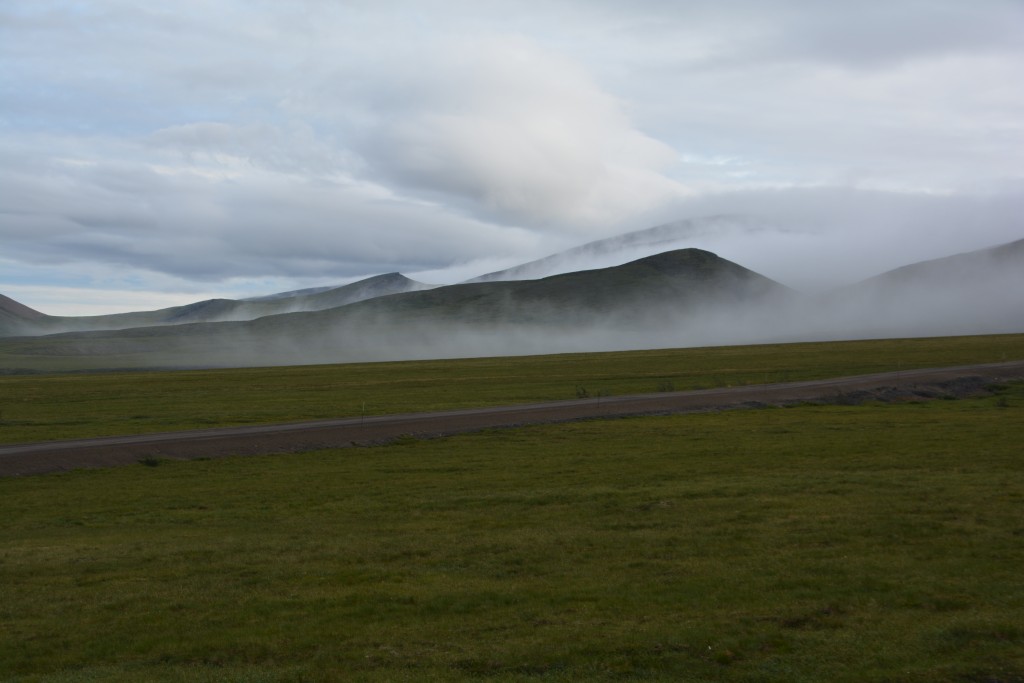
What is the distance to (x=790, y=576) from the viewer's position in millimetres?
14539

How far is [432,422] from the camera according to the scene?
156ft

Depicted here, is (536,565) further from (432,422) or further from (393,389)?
(393,389)

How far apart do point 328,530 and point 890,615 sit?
13.2 meters

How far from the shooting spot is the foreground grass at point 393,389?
183 ft

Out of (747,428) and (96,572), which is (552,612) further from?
(747,428)

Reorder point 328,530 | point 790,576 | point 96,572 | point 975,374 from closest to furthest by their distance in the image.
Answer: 1. point 790,576
2. point 96,572
3. point 328,530
4. point 975,374

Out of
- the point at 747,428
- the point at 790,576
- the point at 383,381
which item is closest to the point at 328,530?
the point at 790,576

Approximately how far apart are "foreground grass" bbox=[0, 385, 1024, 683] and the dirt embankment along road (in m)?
6.44

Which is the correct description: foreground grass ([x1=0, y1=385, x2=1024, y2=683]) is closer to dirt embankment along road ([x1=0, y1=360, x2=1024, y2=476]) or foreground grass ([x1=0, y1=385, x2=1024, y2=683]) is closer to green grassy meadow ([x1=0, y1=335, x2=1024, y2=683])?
green grassy meadow ([x1=0, y1=335, x2=1024, y2=683])

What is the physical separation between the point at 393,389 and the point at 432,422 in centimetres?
3472

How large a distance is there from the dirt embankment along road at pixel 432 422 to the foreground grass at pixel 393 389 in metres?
5.71

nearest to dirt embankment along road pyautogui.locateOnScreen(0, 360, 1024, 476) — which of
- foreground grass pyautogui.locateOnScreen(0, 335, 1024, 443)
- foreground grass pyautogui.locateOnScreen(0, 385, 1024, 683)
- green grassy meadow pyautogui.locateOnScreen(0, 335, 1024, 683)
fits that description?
green grassy meadow pyautogui.locateOnScreen(0, 335, 1024, 683)

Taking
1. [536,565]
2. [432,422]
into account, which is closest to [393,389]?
[432,422]

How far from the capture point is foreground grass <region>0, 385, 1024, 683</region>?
11.4 metres
